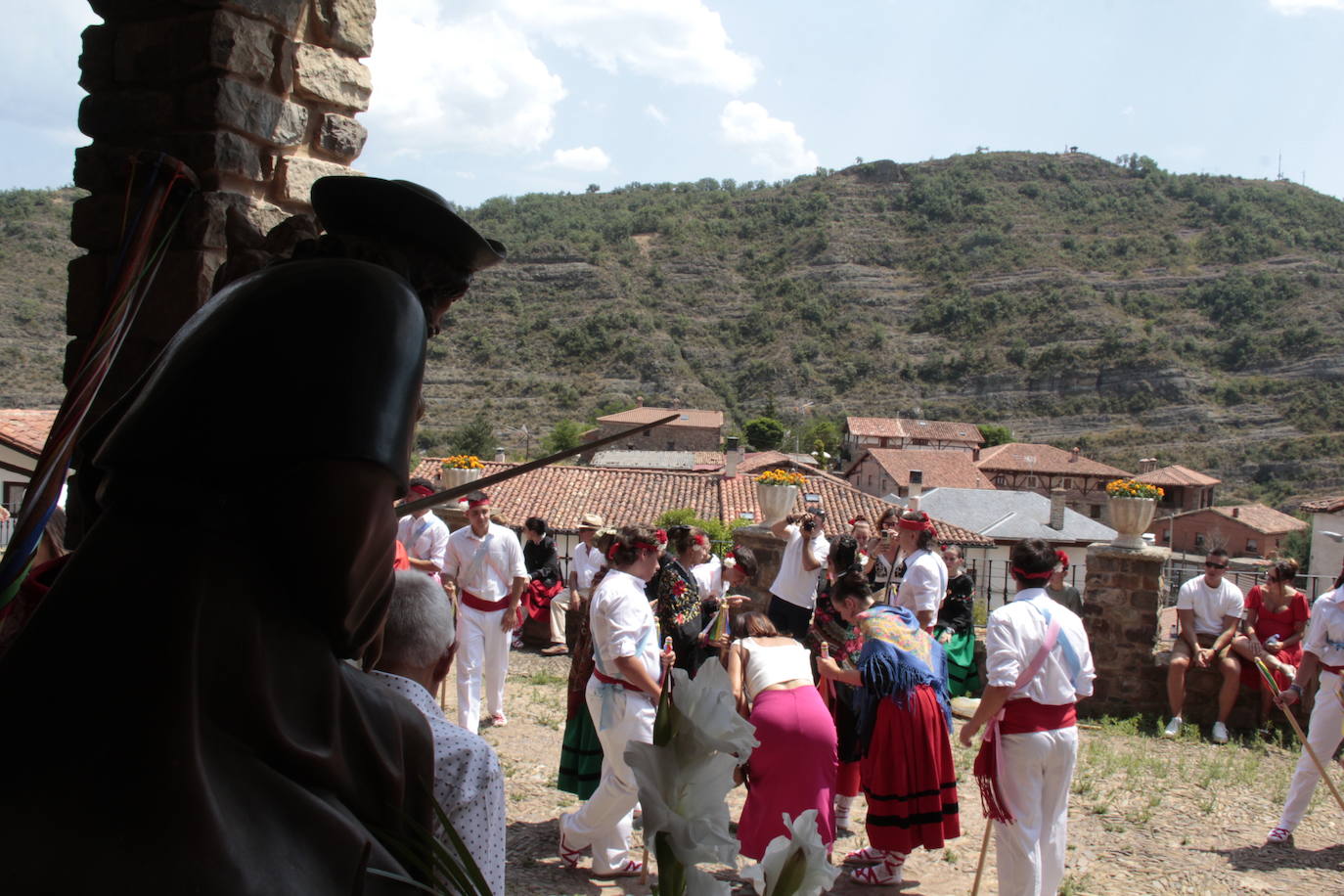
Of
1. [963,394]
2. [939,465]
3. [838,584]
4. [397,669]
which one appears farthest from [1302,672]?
[963,394]

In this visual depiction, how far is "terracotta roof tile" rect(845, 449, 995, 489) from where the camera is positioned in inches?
2133

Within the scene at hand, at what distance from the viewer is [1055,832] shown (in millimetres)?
4328

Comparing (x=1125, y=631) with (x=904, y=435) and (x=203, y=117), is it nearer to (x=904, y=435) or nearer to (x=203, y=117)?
(x=203, y=117)

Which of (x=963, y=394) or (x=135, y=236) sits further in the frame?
(x=963, y=394)

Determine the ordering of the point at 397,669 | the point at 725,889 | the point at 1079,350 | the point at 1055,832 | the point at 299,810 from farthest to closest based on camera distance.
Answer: the point at 1079,350
the point at 1055,832
the point at 397,669
the point at 725,889
the point at 299,810

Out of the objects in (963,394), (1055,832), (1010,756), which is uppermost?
(963,394)

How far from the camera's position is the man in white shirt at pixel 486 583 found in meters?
6.92

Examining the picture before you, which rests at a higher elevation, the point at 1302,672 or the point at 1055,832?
the point at 1302,672

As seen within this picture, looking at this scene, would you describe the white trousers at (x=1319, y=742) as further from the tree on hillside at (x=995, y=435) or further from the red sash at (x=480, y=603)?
the tree on hillside at (x=995, y=435)

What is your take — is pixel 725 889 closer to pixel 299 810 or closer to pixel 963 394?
pixel 299 810

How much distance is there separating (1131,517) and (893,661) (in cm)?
419

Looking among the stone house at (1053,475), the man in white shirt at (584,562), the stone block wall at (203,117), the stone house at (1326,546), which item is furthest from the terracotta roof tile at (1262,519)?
the stone block wall at (203,117)

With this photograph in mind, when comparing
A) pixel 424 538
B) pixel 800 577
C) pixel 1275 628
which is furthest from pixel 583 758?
pixel 1275 628

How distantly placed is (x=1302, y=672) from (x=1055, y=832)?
2.91m
